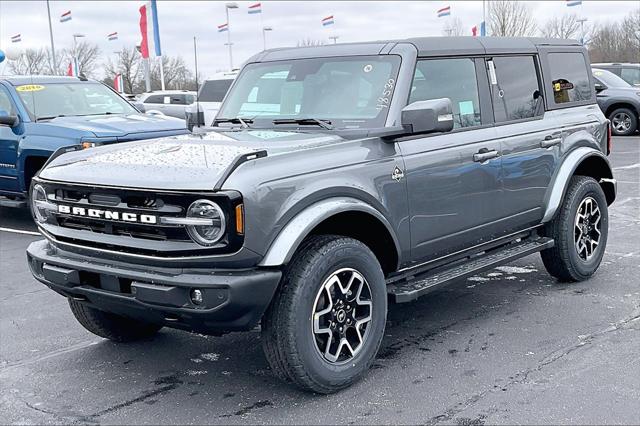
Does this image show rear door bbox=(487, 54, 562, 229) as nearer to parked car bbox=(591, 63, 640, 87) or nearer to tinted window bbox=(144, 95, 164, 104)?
parked car bbox=(591, 63, 640, 87)

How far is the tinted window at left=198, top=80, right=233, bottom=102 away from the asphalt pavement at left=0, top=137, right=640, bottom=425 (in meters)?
10.4

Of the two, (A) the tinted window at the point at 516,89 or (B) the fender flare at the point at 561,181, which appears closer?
(A) the tinted window at the point at 516,89

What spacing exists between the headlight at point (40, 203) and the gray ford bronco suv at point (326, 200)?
16 mm

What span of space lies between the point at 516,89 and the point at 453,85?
2.48 ft

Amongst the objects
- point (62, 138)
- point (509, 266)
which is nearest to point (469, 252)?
point (509, 266)

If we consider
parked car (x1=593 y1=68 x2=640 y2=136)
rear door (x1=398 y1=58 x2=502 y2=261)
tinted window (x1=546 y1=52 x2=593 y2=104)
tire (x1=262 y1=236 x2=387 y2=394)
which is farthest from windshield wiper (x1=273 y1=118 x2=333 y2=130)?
parked car (x1=593 y1=68 x2=640 y2=136)

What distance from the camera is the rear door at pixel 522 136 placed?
5266mm

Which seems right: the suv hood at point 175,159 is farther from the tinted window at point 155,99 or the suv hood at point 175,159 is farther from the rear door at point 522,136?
the tinted window at point 155,99

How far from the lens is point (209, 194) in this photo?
3.55 metres

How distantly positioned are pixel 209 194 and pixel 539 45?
3494 millimetres

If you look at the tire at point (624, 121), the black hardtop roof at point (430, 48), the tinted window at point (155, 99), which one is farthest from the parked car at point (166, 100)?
the black hardtop roof at point (430, 48)

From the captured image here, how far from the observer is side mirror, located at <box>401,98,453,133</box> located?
4281 millimetres

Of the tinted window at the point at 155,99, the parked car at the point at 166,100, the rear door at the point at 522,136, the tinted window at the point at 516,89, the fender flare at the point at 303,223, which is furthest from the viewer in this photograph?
the tinted window at the point at 155,99

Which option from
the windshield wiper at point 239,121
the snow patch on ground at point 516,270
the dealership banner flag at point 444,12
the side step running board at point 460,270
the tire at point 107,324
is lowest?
the snow patch on ground at point 516,270
